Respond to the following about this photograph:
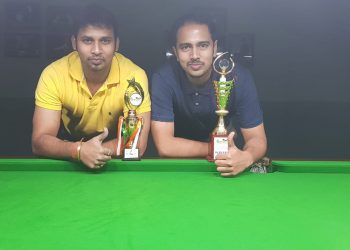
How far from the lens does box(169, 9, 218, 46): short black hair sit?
3.21 meters

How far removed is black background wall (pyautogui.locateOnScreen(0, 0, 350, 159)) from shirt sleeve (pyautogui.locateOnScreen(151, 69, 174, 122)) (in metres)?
0.58

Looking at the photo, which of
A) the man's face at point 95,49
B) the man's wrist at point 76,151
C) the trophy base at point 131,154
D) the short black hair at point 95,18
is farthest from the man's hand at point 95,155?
the short black hair at point 95,18

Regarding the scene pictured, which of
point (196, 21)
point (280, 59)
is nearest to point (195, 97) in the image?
point (196, 21)

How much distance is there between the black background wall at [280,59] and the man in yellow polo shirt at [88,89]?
1.67 feet

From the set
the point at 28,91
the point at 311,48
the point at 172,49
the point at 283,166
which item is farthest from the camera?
the point at 311,48

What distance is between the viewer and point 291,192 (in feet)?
5.26

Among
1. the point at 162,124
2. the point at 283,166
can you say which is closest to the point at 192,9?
the point at 162,124

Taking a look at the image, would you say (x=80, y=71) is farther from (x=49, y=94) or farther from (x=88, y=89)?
(x=49, y=94)

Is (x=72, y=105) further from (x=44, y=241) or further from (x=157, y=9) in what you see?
(x=44, y=241)

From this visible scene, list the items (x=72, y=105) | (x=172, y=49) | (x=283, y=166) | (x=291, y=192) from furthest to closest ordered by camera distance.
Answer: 1. (x=172, y=49)
2. (x=72, y=105)
3. (x=283, y=166)
4. (x=291, y=192)

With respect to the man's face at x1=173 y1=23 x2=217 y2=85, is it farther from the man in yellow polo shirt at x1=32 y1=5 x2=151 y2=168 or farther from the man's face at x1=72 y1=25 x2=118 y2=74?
the man's face at x1=72 y1=25 x2=118 y2=74

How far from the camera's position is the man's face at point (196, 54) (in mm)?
3000

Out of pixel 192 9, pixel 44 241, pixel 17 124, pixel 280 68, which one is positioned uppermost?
pixel 192 9

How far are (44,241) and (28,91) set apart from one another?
2.80 m
